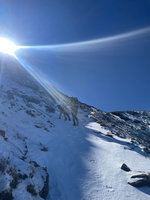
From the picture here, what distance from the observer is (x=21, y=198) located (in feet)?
14.1

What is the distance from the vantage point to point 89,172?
7637mm

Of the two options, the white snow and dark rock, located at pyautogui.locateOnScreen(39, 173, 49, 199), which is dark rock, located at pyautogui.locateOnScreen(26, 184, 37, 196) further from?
dark rock, located at pyautogui.locateOnScreen(39, 173, 49, 199)

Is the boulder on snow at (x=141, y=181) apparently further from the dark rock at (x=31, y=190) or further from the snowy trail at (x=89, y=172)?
the dark rock at (x=31, y=190)

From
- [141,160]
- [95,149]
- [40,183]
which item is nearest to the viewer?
[40,183]

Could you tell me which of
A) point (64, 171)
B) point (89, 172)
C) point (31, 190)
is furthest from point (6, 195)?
point (89, 172)

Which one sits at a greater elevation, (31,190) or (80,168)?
(80,168)

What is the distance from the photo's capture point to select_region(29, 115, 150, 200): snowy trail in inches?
239

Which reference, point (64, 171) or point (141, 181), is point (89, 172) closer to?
point (64, 171)

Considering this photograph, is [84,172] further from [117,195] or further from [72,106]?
[72,106]

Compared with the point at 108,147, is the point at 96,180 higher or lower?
A: lower

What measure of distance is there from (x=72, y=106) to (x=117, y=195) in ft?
51.7

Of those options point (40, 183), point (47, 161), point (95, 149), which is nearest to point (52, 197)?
point (40, 183)

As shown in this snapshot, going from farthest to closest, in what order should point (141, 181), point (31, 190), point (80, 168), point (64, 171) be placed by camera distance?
1. point (80, 168)
2. point (64, 171)
3. point (141, 181)
4. point (31, 190)

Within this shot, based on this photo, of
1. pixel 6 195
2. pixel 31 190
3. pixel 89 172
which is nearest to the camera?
pixel 6 195
